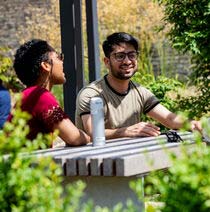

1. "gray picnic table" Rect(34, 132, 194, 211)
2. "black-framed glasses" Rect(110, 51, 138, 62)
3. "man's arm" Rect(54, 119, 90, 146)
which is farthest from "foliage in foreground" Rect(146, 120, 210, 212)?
"black-framed glasses" Rect(110, 51, 138, 62)

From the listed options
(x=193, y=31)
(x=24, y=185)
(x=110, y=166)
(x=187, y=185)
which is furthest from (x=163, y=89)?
(x=187, y=185)

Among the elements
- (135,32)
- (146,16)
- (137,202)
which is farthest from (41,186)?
(146,16)

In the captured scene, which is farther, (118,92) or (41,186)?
(118,92)

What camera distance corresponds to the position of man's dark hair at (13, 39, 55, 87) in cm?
399

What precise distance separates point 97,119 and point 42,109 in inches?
11.1

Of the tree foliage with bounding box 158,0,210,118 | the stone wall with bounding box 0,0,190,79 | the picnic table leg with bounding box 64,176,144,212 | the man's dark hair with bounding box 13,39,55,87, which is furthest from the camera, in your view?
the stone wall with bounding box 0,0,190,79

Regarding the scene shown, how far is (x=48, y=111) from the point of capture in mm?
3684

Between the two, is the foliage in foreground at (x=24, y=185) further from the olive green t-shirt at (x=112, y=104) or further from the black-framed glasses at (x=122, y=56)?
the black-framed glasses at (x=122, y=56)

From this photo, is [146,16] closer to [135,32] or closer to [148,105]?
[135,32]

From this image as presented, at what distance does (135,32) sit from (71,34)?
8.93m

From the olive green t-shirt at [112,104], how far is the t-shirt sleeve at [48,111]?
0.57 meters

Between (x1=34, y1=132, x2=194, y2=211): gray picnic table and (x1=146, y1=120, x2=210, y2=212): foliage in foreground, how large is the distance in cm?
86

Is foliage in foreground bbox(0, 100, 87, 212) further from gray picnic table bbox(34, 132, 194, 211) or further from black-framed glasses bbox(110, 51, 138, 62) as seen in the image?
black-framed glasses bbox(110, 51, 138, 62)

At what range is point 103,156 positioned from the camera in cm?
299
